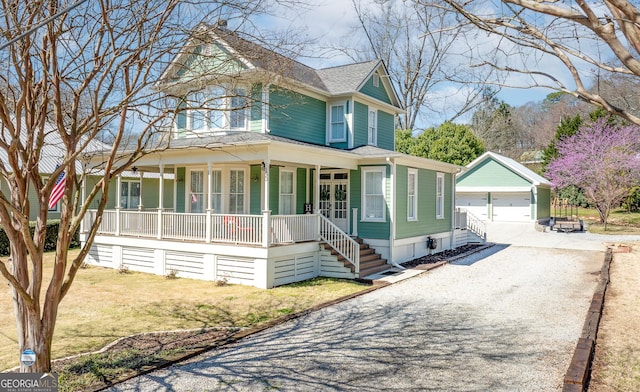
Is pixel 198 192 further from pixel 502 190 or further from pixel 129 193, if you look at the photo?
pixel 502 190

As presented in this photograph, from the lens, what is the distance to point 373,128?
18.6 m

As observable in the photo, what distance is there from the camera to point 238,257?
12656 millimetres

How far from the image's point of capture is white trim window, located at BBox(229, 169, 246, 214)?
15.6 m

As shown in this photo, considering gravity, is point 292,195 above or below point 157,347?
above

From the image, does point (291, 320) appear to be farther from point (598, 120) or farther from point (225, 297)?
point (598, 120)

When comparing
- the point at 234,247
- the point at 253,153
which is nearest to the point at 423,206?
the point at 253,153

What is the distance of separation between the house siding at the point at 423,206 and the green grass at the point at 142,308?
3.94 m

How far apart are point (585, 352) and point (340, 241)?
26.3 feet

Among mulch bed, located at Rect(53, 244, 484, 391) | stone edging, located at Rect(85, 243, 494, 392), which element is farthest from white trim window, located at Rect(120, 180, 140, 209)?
mulch bed, located at Rect(53, 244, 484, 391)

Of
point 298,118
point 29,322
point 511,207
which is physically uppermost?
point 298,118

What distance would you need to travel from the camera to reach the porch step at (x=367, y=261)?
13.6m

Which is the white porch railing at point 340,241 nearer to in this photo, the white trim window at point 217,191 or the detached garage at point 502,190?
the white trim window at point 217,191

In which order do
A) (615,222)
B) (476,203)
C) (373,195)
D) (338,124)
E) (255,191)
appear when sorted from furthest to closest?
(615,222) < (476,203) < (338,124) < (373,195) < (255,191)

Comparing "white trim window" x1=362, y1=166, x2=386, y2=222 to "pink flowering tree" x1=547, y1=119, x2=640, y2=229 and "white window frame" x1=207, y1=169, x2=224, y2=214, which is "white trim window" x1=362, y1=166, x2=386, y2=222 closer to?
"white window frame" x1=207, y1=169, x2=224, y2=214
